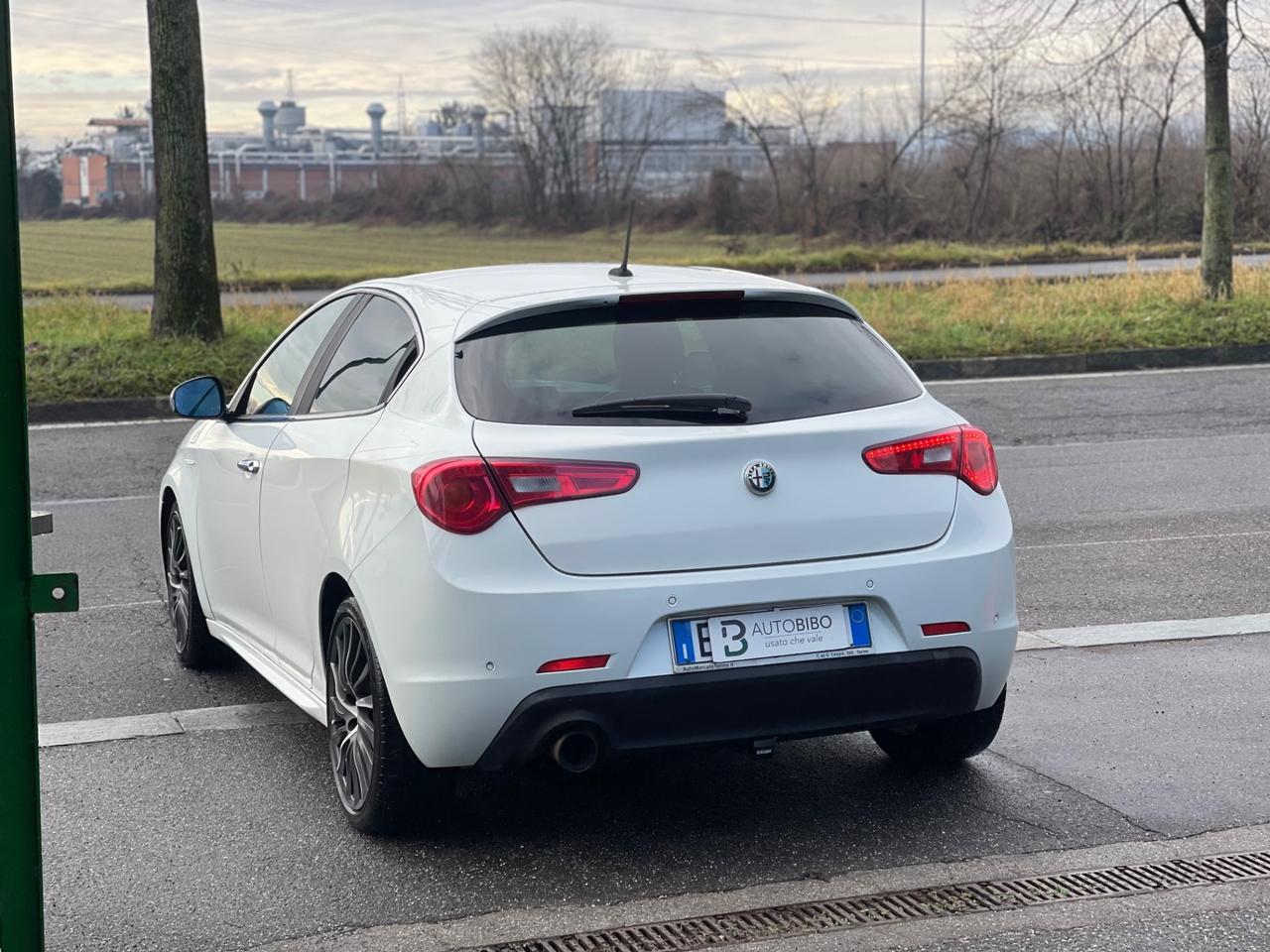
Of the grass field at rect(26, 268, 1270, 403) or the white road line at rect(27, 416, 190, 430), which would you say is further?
the grass field at rect(26, 268, 1270, 403)

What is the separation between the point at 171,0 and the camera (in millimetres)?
16047

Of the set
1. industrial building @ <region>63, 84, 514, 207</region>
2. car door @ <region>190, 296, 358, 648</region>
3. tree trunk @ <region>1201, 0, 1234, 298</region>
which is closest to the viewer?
car door @ <region>190, 296, 358, 648</region>

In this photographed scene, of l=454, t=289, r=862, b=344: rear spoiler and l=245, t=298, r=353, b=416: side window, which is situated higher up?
l=454, t=289, r=862, b=344: rear spoiler

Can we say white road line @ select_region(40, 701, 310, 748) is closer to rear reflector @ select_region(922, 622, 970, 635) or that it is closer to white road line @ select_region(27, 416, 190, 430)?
rear reflector @ select_region(922, 622, 970, 635)

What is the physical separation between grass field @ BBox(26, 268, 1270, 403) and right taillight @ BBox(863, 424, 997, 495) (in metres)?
12.1

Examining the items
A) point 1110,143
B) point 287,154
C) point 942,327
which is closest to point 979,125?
point 1110,143

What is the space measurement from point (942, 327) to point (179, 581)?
45.5 feet

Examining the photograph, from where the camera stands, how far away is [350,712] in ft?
15.0

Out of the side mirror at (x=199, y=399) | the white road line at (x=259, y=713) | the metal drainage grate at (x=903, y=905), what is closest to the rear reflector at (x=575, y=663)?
the metal drainage grate at (x=903, y=905)

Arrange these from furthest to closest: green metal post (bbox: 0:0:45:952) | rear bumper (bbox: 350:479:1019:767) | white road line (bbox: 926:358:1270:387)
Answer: white road line (bbox: 926:358:1270:387)
rear bumper (bbox: 350:479:1019:767)
green metal post (bbox: 0:0:45:952)

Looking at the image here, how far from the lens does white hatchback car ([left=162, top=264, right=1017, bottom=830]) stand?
13.2ft

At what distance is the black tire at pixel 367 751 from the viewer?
429 centimetres

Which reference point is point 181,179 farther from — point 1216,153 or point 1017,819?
point 1017,819

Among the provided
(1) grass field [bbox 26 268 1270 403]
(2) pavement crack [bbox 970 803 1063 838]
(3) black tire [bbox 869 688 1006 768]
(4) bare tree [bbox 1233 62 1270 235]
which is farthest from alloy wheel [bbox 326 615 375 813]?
(4) bare tree [bbox 1233 62 1270 235]
